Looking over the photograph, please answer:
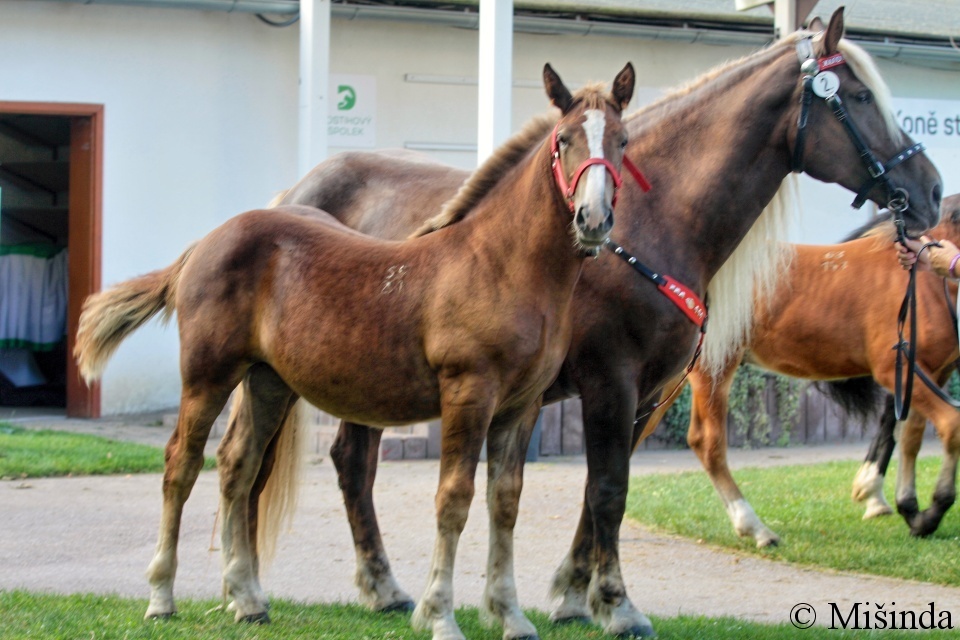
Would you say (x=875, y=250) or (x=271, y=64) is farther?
(x=271, y=64)

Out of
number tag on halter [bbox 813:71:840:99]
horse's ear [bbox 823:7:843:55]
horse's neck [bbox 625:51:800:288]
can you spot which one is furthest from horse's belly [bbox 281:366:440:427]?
horse's ear [bbox 823:7:843:55]

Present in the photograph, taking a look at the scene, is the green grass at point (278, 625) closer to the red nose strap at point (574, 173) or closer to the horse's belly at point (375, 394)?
the horse's belly at point (375, 394)

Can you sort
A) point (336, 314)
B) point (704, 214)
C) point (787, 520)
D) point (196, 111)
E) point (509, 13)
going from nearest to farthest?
point (336, 314) < point (704, 214) < point (787, 520) < point (509, 13) < point (196, 111)

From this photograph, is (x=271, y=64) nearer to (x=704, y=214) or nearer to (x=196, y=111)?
(x=196, y=111)

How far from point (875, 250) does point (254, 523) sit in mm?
4624

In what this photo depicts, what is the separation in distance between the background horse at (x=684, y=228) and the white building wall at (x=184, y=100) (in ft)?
25.1

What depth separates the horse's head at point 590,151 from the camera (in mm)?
Result: 3943

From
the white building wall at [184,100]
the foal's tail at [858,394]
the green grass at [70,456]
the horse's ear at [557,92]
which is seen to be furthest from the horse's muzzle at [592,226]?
the white building wall at [184,100]

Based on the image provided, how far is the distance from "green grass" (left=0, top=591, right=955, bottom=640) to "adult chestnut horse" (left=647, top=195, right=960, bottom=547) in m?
2.20

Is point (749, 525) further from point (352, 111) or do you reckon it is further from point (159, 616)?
point (352, 111)

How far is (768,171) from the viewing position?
5.09 meters

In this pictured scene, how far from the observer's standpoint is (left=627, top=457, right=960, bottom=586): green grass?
6.61 metres

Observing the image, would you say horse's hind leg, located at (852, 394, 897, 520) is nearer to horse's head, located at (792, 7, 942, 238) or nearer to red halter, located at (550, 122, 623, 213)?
horse's head, located at (792, 7, 942, 238)

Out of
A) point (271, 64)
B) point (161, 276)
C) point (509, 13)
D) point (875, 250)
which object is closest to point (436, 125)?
point (271, 64)
